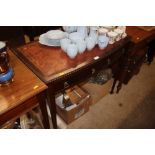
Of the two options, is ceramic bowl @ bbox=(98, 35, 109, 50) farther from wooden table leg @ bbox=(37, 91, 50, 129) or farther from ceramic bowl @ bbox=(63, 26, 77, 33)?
wooden table leg @ bbox=(37, 91, 50, 129)

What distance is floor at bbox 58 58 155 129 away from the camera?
1.71 meters

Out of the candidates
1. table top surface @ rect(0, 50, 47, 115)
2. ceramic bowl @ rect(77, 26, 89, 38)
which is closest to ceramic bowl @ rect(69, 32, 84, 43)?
ceramic bowl @ rect(77, 26, 89, 38)

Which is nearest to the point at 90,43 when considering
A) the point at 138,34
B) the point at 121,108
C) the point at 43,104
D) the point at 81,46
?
the point at 81,46

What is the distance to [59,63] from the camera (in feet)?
3.83

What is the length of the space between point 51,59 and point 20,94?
14.2 inches

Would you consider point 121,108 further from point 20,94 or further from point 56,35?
point 20,94

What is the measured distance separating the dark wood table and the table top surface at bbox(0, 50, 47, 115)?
5 centimetres

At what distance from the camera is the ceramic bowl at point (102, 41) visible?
4.18 ft

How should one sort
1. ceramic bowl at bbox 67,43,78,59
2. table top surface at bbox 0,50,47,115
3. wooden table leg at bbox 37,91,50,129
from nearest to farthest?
table top surface at bbox 0,50,47,115, wooden table leg at bbox 37,91,50,129, ceramic bowl at bbox 67,43,78,59

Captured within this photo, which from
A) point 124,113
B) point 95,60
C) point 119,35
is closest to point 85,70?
point 95,60

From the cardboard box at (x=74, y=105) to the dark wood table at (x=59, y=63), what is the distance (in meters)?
0.20

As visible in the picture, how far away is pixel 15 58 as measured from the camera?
1.18 m
